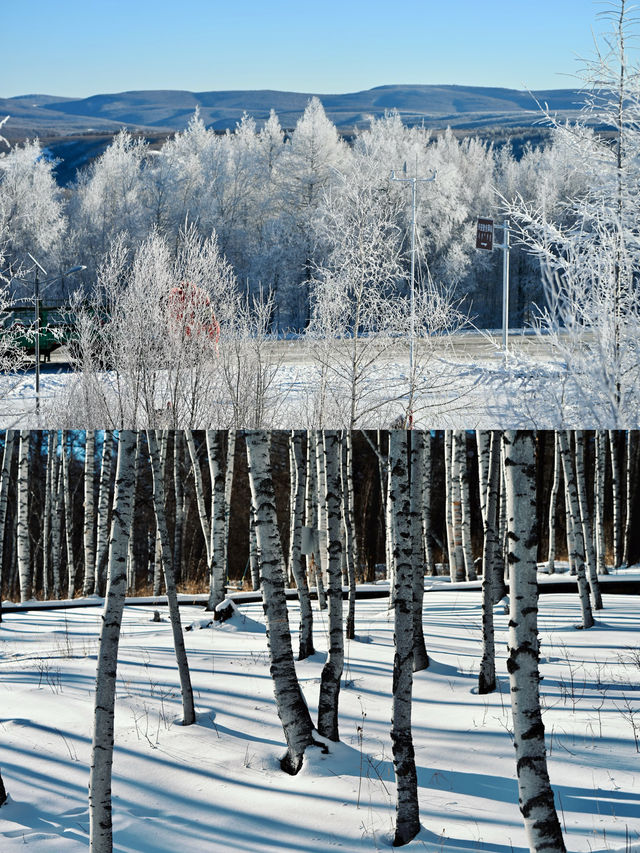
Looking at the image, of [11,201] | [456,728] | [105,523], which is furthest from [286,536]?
[11,201]

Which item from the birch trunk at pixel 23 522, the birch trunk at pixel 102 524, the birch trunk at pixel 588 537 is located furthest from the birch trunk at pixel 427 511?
the birch trunk at pixel 23 522

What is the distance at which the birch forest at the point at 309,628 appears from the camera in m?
4.06

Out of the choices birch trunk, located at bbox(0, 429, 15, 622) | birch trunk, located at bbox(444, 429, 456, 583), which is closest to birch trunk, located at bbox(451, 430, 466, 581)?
birch trunk, located at bbox(444, 429, 456, 583)

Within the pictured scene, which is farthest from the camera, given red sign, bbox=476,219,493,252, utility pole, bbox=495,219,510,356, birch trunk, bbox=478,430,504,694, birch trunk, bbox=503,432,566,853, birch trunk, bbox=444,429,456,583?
birch trunk, bbox=478,430,504,694

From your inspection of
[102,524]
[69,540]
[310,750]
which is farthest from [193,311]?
[310,750]

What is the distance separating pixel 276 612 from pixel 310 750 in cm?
73

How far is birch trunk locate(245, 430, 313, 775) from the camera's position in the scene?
4379 millimetres

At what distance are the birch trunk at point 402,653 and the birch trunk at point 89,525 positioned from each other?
5.44ft

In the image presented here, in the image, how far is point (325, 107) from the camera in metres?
3.97

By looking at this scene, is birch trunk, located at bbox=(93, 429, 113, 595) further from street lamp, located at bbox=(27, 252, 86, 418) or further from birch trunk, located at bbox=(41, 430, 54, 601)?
street lamp, located at bbox=(27, 252, 86, 418)

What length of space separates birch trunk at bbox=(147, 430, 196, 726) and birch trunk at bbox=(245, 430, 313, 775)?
1.65 ft

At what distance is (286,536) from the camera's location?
4.69 metres

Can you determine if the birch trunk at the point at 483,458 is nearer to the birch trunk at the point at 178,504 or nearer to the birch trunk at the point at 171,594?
the birch trunk at the point at 178,504

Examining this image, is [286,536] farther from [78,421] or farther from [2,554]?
[2,554]
